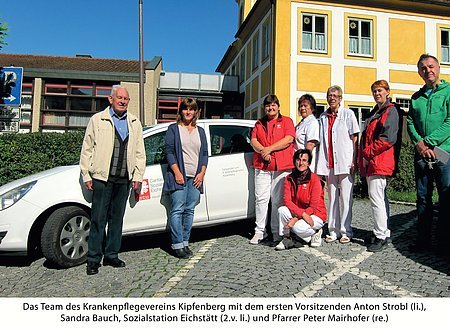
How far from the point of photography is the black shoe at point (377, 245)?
4523 millimetres

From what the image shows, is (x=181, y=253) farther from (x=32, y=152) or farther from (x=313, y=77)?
(x=313, y=77)

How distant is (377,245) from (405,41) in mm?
15387

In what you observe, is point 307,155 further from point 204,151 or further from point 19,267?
point 19,267

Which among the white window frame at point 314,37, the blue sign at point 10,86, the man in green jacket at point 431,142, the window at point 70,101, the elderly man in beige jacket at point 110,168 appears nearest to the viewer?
the elderly man in beige jacket at point 110,168

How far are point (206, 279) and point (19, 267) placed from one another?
2338mm

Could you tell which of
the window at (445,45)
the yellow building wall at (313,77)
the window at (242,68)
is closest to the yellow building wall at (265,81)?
the yellow building wall at (313,77)

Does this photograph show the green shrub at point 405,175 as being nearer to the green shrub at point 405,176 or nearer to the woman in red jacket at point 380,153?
the green shrub at point 405,176

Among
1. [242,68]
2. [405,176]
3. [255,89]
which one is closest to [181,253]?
[405,176]

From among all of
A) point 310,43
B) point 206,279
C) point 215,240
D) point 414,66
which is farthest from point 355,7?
point 206,279

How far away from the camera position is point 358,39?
647 inches

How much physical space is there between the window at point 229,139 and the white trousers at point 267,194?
1.71 feet

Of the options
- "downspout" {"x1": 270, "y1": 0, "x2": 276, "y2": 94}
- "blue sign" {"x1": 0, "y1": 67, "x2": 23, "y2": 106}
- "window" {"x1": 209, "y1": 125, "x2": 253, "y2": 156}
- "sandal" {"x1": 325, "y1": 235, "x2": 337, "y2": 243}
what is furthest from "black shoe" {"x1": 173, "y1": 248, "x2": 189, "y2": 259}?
"downspout" {"x1": 270, "y1": 0, "x2": 276, "y2": 94}

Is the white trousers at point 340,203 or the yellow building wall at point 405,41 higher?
the yellow building wall at point 405,41

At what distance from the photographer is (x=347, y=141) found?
4.71m
